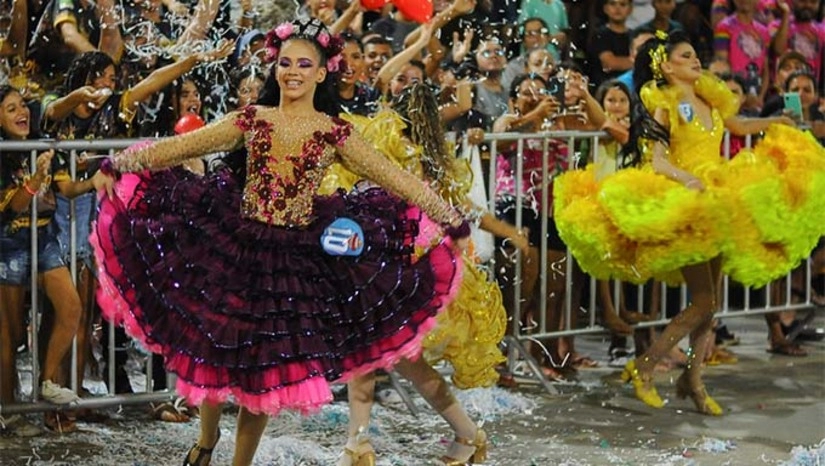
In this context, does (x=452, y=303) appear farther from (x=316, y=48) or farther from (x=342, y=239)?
(x=316, y=48)

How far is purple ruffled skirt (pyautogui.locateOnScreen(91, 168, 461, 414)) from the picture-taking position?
574 cm

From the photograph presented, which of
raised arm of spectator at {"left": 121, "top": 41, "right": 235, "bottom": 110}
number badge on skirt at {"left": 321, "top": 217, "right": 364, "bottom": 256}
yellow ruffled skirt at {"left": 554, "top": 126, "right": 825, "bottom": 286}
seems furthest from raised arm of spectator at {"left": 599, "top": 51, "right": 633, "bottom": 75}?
number badge on skirt at {"left": 321, "top": 217, "right": 364, "bottom": 256}

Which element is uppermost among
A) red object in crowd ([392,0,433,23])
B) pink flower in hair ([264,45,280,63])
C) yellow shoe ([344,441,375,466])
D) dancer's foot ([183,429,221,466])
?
red object in crowd ([392,0,433,23])

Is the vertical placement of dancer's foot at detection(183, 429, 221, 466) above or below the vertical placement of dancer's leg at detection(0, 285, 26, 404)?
below

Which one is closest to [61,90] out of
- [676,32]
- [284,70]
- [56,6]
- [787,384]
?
[56,6]

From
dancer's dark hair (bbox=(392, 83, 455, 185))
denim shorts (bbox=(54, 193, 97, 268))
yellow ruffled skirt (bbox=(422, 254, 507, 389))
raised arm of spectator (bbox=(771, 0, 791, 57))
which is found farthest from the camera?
raised arm of spectator (bbox=(771, 0, 791, 57))

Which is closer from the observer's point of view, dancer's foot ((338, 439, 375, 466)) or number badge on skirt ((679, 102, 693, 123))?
dancer's foot ((338, 439, 375, 466))

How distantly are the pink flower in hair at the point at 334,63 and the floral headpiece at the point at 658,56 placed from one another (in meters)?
2.50

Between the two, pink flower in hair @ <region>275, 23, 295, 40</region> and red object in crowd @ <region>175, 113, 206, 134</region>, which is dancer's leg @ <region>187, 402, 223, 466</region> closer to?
pink flower in hair @ <region>275, 23, 295, 40</region>

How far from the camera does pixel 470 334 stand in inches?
279

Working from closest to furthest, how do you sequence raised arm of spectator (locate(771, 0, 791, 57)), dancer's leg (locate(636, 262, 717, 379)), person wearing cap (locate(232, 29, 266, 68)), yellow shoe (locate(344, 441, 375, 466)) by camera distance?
yellow shoe (locate(344, 441, 375, 466)) < dancer's leg (locate(636, 262, 717, 379)) < person wearing cap (locate(232, 29, 266, 68)) < raised arm of spectator (locate(771, 0, 791, 57))

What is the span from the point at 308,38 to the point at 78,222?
6.13ft

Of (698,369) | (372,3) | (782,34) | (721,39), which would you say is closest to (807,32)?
(782,34)

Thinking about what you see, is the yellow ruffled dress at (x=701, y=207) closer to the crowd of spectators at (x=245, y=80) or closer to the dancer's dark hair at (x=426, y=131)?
the crowd of spectators at (x=245, y=80)
